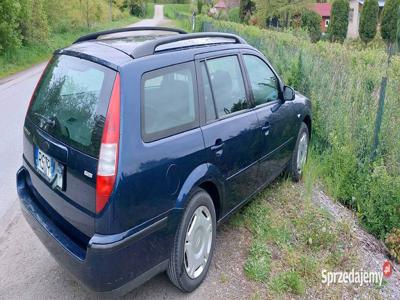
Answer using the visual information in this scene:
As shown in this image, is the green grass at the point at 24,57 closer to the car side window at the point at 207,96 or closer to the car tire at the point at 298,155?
the car tire at the point at 298,155

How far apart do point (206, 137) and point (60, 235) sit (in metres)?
1.30

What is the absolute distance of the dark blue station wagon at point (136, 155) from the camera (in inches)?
95.8

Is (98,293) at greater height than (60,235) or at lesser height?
lesser

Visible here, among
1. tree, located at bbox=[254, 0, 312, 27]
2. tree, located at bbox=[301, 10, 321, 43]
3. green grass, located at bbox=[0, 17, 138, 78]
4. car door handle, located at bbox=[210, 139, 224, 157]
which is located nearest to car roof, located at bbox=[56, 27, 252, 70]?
car door handle, located at bbox=[210, 139, 224, 157]

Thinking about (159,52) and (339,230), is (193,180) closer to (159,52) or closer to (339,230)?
(159,52)

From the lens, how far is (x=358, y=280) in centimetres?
350

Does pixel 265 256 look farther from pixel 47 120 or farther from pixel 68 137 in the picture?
pixel 47 120

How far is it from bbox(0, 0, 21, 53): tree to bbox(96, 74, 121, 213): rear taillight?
13906 millimetres

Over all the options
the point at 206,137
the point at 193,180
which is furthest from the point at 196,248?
the point at 206,137

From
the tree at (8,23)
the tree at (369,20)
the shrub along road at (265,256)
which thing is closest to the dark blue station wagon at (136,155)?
the shrub along road at (265,256)

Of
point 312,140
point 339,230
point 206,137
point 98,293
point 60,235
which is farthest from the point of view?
point 312,140

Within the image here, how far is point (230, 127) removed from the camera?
340 centimetres

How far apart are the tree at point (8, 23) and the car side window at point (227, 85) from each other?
13.1 metres

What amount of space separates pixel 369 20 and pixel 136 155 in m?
39.7
